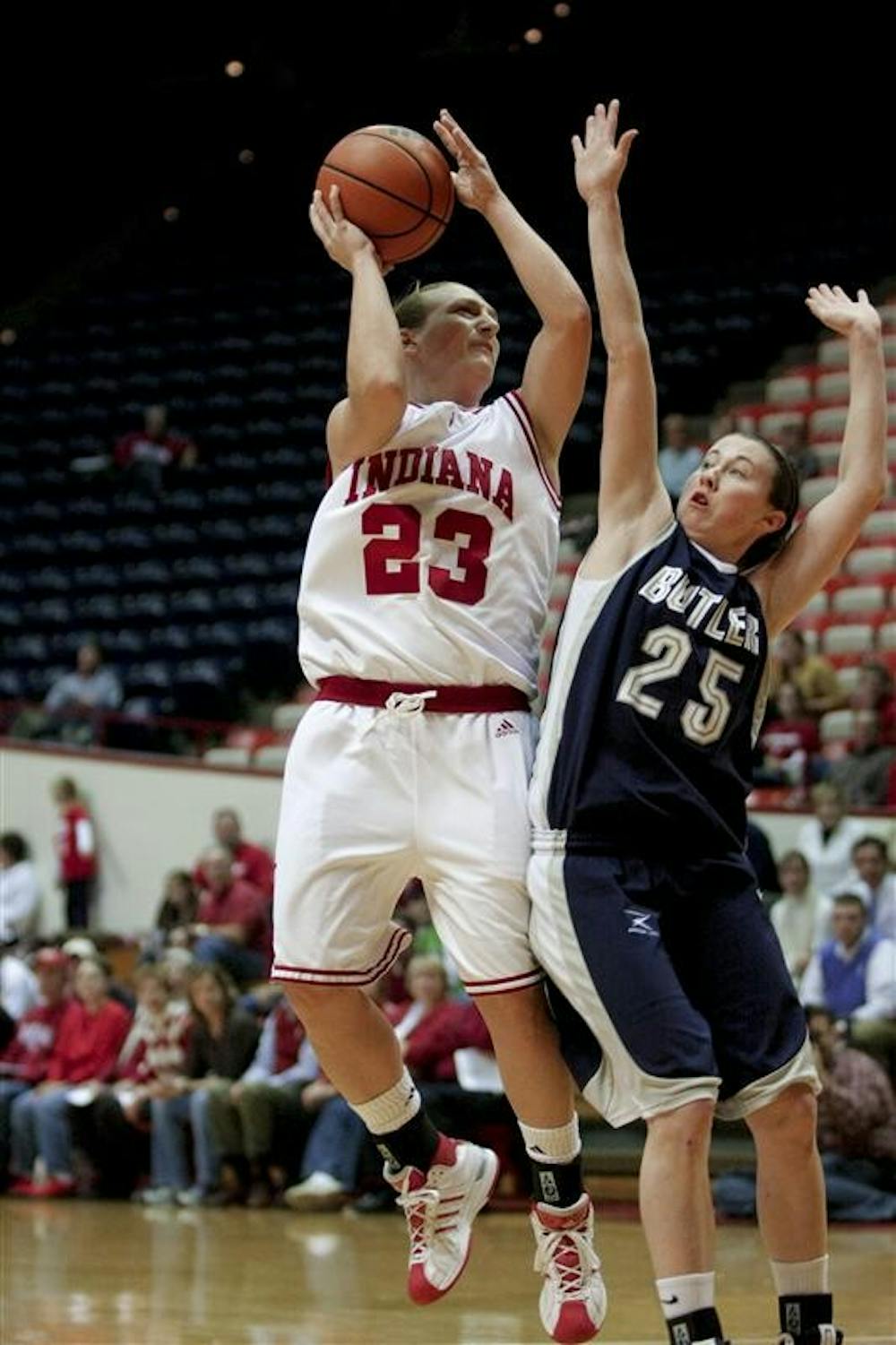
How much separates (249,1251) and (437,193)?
205 inches

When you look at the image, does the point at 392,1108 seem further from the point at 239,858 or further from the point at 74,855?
the point at 74,855

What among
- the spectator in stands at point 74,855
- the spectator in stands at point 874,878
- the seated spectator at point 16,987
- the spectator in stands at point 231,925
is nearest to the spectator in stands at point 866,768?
the spectator in stands at point 874,878

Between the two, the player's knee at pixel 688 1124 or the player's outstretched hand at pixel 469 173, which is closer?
the player's knee at pixel 688 1124

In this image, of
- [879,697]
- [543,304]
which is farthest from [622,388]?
[879,697]

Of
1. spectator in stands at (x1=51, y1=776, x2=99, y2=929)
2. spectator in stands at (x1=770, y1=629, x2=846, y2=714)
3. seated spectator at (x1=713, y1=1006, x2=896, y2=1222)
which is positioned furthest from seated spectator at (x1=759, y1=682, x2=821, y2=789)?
spectator in stands at (x1=51, y1=776, x2=99, y2=929)

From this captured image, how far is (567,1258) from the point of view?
→ 5242 millimetres

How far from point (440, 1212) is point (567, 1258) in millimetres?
478

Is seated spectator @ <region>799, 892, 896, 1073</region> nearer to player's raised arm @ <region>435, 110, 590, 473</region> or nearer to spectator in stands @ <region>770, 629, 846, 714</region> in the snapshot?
spectator in stands @ <region>770, 629, 846, 714</region>

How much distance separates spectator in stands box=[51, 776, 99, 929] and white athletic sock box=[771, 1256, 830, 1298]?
11.1 metres

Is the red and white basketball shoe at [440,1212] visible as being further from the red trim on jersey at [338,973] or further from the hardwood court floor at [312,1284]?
the hardwood court floor at [312,1284]

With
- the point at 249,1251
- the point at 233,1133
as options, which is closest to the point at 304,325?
the point at 233,1133

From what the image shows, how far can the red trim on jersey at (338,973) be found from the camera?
5250 mm

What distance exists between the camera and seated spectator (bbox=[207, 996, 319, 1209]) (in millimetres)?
11422

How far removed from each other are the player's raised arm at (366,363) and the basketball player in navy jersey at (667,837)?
48 centimetres
